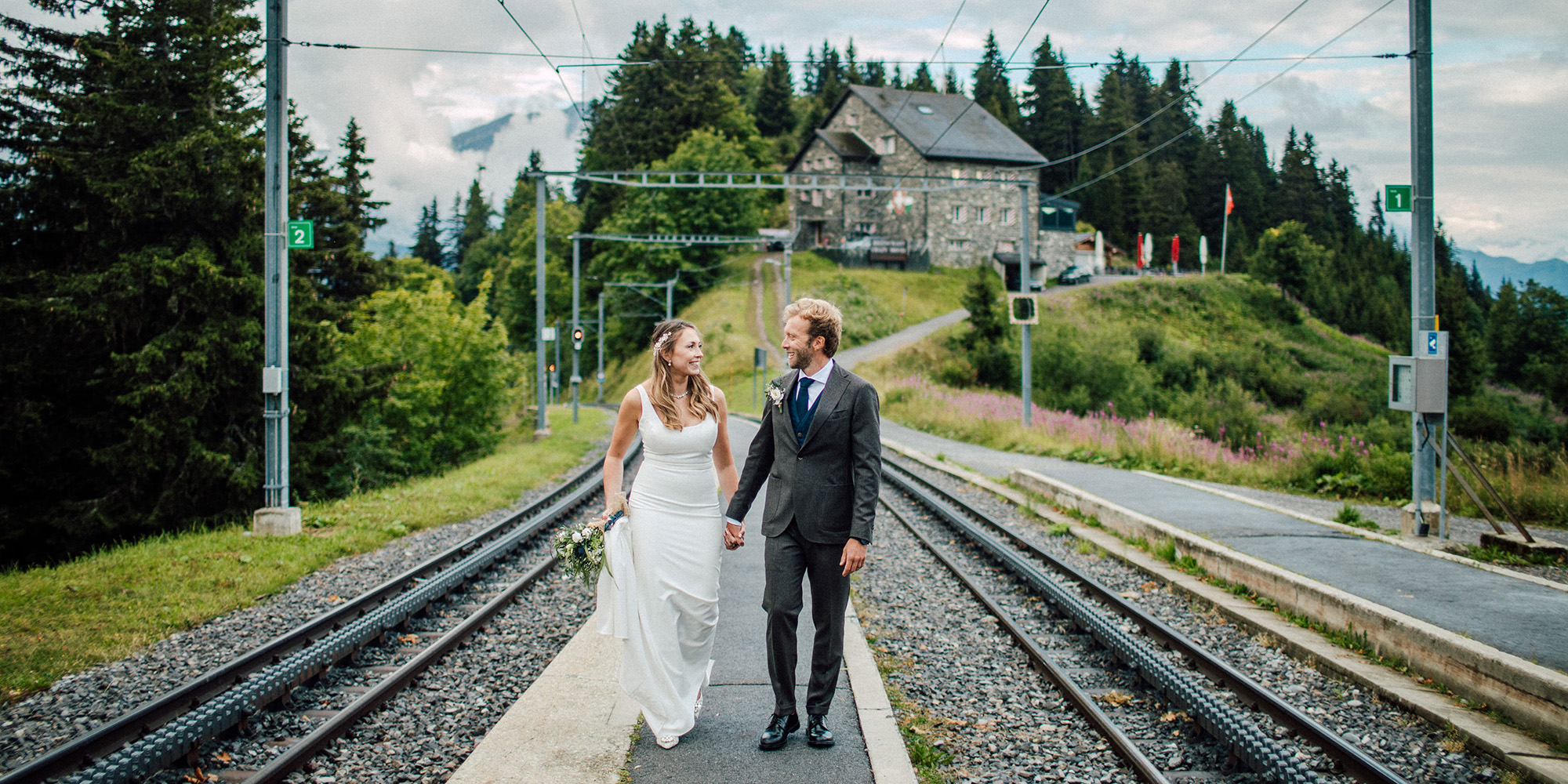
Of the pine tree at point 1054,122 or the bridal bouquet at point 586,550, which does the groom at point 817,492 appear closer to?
the bridal bouquet at point 586,550

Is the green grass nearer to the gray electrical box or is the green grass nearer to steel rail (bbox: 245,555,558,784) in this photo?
Answer: steel rail (bbox: 245,555,558,784)

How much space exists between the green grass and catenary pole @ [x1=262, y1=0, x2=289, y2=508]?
0.98 m

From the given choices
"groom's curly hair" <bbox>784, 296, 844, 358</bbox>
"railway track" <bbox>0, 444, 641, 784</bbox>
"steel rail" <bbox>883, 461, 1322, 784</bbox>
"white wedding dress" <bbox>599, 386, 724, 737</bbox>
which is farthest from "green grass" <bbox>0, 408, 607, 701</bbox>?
"steel rail" <bbox>883, 461, 1322, 784</bbox>

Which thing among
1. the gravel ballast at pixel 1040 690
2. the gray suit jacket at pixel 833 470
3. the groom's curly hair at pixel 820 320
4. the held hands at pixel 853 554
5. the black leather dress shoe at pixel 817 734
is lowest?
the gravel ballast at pixel 1040 690

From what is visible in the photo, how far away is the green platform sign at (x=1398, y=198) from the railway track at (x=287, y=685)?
10060 millimetres

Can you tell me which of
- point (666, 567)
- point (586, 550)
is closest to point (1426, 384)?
point (666, 567)

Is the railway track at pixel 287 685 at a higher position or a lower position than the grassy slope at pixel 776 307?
lower

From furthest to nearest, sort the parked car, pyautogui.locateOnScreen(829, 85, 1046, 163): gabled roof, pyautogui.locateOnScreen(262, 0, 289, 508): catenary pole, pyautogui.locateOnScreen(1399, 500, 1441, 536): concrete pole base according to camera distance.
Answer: the parked car, pyautogui.locateOnScreen(829, 85, 1046, 163): gabled roof, pyautogui.locateOnScreen(262, 0, 289, 508): catenary pole, pyautogui.locateOnScreen(1399, 500, 1441, 536): concrete pole base

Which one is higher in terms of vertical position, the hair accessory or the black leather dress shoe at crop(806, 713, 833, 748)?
the hair accessory

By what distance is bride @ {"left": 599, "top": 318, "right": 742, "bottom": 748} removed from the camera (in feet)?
14.7

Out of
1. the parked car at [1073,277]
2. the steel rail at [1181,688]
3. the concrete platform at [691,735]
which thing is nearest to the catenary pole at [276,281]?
the concrete platform at [691,735]

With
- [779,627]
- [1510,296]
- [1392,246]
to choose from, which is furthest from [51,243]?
[1392,246]

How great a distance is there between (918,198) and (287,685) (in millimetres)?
66419

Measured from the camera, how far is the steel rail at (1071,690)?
14.9 feet
